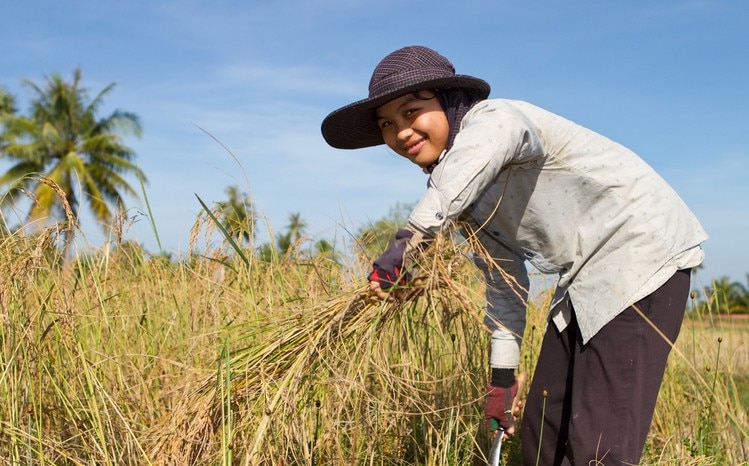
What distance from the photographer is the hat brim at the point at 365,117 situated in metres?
2.05

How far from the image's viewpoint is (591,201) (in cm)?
206

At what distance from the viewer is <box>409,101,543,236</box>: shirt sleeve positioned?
1.64 m

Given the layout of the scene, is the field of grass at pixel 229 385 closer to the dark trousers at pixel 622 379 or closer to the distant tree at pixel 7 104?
the dark trousers at pixel 622 379

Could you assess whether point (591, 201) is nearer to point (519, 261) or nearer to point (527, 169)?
point (527, 169)

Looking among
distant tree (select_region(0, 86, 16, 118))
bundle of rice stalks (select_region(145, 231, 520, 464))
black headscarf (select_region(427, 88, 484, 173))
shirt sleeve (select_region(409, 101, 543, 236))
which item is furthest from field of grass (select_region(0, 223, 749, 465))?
distant tree (select_region(0, 86, 16, 118))

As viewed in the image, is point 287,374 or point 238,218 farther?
point 238,218

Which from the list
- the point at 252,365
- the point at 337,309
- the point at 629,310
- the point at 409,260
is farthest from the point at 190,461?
the point at 629,310

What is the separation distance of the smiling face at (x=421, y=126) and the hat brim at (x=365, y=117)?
0.03 m

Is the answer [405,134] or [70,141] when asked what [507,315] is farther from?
[70,141]

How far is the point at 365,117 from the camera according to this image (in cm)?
235

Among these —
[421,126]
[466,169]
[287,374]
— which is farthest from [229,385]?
[421,126]

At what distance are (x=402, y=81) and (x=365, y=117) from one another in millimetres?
341

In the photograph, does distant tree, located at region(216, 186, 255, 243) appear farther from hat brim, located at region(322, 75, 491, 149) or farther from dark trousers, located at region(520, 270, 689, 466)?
dark trousers, located at region(520, 270, 689, 466)

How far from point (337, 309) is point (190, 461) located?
22.9 inches
